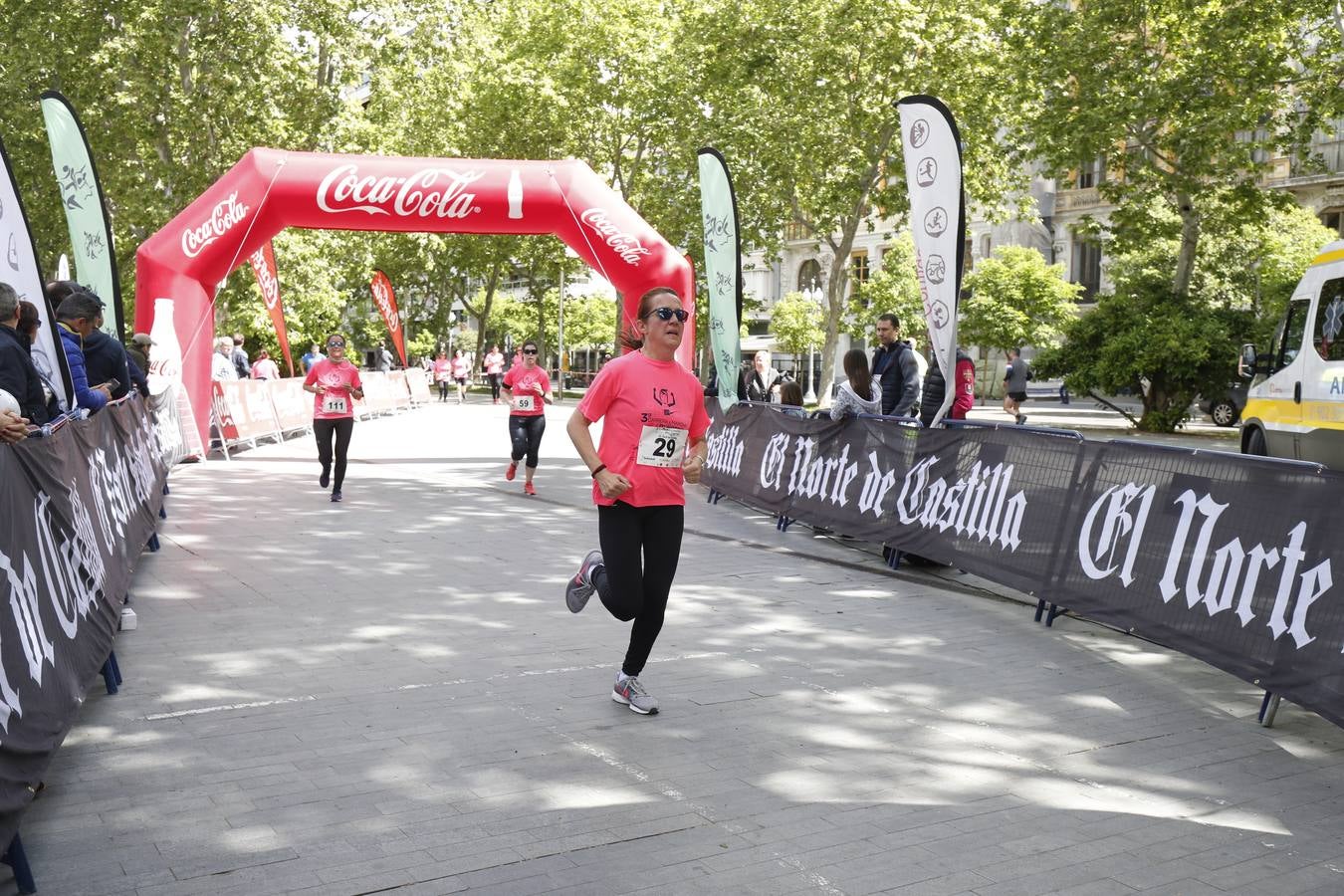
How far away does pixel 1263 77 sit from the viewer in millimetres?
25156

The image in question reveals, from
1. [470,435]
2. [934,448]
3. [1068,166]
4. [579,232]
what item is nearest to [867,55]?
[1068,166]

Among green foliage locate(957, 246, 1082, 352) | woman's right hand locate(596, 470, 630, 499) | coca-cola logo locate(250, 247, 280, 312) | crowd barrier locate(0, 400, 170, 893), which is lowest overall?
crowd barrier locate(0, 400, 170, 893)

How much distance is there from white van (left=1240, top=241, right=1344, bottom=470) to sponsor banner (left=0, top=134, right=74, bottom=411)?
12.3 metres

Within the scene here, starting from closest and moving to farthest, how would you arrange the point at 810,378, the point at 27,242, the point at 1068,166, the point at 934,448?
the point at 27,242 → the point at 934,448 → the point at 1068,166 → the point at 810,378

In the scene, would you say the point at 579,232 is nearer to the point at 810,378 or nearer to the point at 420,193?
the point at 420,193

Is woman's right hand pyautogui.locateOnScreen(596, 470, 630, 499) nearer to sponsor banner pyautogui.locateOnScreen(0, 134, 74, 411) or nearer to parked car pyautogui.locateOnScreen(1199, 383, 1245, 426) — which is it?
sponsor banner pyautogui.locateOnScreen(0, 134, 74, 411)

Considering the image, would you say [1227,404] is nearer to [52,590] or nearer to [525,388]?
[525,388]

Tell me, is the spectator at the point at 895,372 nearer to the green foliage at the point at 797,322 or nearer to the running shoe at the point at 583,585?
the running shoe at the point at 583,585

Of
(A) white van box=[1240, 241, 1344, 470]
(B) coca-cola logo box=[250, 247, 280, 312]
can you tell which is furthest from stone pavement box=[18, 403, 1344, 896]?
(B) coca-cola logo box=[250, 247, 280, 312]

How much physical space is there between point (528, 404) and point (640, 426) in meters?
9.05

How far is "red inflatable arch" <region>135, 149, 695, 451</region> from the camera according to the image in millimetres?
16656

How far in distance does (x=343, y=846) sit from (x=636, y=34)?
120 feet

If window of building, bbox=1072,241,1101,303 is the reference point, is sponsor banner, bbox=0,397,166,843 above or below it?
below

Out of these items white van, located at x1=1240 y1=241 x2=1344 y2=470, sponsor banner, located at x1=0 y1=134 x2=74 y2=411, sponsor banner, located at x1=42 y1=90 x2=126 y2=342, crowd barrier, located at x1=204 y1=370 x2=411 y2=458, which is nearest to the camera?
sponsor banner, located at x1=0 y1=134 x2=74 y2=411
